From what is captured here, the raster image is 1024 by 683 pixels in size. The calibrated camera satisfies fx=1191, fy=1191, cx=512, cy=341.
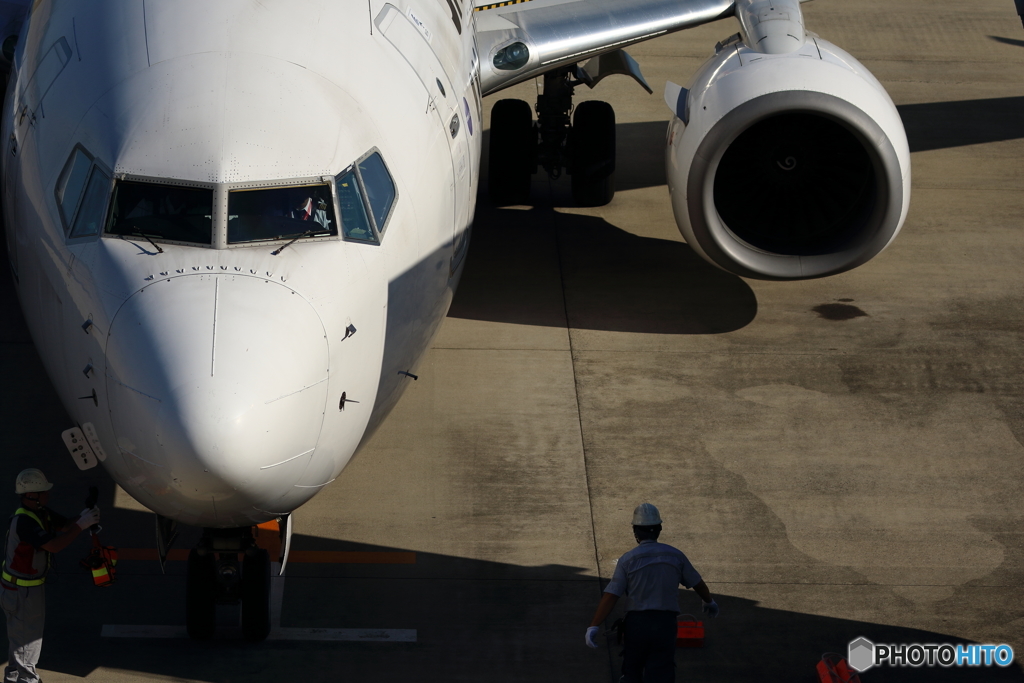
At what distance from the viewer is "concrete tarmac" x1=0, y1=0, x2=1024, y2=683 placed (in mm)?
7742

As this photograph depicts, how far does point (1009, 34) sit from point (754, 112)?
10380 millimetres

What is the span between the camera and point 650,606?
6.68 meters

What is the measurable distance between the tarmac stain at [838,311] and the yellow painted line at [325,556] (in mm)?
5181

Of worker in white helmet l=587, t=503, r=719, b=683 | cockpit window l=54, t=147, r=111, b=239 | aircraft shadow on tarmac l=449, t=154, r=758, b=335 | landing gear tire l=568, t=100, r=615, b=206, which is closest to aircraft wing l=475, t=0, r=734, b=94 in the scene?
landing gear tire l=568, t=100, r=615, b=206

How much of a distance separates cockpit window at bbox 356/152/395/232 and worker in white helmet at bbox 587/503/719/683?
95.2 inches

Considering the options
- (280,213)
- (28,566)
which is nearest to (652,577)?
(280,213)

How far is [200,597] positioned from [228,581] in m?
0.33

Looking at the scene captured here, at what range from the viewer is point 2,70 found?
33.8 ft

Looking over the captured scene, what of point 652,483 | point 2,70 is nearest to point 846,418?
point 652,483

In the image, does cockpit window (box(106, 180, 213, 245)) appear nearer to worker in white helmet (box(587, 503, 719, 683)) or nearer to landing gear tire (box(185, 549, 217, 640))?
landing gear tire (box(185, 549, 217, 640))

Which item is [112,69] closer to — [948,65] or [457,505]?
[457,505]

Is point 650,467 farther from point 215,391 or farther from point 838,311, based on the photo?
point 215,391

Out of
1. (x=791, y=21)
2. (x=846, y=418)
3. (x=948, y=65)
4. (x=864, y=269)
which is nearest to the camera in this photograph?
(x=846, y=418)

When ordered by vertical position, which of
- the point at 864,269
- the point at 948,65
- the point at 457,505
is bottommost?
the point at 457,505
